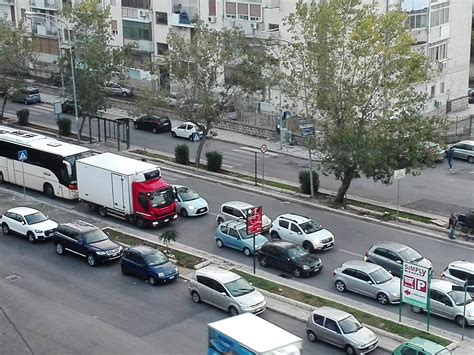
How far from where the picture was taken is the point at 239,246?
131 ft

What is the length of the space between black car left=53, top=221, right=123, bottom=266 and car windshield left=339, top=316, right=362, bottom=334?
12.5 meters

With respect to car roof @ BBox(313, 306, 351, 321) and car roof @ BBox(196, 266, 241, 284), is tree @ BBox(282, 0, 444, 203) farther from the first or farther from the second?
car roof @ BBox(313, 306, 351, 321)

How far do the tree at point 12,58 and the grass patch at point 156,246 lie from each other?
95.4ft

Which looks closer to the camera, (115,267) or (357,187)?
(115,267)

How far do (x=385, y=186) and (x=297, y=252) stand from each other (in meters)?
16.0

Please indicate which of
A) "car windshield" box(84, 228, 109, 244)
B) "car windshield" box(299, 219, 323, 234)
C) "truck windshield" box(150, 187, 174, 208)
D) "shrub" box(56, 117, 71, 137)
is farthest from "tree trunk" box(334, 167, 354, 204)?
"shrub" box(56, 117, 71, 137)

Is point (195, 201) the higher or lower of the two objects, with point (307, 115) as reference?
lower

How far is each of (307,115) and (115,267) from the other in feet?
50.9

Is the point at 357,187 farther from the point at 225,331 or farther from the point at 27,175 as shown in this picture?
the point at 225,331

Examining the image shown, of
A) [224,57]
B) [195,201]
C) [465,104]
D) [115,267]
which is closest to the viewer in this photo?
[115,267]

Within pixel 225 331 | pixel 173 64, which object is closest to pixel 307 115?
pixel 173 64

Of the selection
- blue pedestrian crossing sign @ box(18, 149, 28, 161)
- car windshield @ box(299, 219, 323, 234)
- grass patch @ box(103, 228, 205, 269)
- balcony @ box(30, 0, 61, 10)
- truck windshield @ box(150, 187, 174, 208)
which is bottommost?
grass patch @ box(103, 228, 205, 269)

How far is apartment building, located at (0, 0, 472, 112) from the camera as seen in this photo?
6669 cm

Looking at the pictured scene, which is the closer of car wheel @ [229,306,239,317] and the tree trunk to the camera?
car wheel @ [229,306,239,317]
